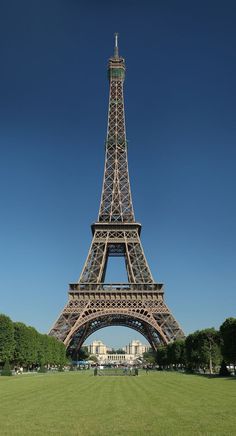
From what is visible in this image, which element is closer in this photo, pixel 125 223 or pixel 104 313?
pixel 104 313

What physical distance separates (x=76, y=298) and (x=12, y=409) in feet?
209

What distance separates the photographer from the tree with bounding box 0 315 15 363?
68750 mm

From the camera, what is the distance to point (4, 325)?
228ft

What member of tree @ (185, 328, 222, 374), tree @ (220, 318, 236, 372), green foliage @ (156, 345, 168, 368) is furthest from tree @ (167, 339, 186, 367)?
tree @ (220, 318, 236, 372)

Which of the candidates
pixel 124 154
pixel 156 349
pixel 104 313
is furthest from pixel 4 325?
pixel 124 154

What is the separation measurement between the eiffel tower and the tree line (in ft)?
12.5

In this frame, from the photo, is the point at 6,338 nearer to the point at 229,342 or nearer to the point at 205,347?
the point at 205,347

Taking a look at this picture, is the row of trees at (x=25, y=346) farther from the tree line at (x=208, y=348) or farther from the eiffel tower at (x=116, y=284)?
the tree line at (x=208, y=348)

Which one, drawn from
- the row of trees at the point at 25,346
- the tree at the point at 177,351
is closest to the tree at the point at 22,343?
the row of trees at the point at 25,346

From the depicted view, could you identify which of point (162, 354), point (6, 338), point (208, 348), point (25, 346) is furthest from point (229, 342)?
point (162, 354)

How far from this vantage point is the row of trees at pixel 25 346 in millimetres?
69500

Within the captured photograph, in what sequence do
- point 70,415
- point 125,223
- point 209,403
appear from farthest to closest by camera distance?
point 125,223, point 209,403, point 70,415

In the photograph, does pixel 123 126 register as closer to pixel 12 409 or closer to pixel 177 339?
pixel 177 339

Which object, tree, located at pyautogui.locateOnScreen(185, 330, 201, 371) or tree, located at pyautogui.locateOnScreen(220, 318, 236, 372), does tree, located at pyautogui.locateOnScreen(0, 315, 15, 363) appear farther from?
tree, located at pyautogui.locateOnScreen(220, 318, 236, 372)
